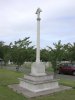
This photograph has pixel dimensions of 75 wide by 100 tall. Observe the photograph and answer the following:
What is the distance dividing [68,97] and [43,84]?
1.93m

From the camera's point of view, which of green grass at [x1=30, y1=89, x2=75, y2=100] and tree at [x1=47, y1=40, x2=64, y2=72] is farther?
tree at [x1=47, y1=40, x2=64, y2=72]

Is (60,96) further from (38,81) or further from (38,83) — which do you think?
(38,81)

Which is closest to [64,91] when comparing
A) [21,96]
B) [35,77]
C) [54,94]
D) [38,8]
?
[54,94]

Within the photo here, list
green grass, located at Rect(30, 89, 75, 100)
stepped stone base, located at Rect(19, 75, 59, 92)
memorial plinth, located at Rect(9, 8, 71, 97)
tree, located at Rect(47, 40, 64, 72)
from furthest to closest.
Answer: tree, located at Rect(47, 40, 64, 72) < stepped stone base, located at Rect(19, 75, 59, 92) < memorial plinth, located at Rect(9, 8, 71, 97) < green grass, located at Rect(30, 89, 75, 100)

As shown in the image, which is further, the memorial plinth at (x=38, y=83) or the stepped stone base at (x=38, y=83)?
the stepped stone base at (x=38, y=83)

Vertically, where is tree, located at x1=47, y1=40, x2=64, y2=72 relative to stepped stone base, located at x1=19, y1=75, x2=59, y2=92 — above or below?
above

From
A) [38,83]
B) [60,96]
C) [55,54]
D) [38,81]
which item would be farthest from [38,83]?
[55,54]

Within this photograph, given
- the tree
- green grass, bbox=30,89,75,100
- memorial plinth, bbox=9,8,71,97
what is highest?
the tree

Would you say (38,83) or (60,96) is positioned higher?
(38,83)

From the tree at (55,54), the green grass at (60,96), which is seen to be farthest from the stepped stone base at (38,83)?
the tree at (55,54)

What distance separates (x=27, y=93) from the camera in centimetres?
1002

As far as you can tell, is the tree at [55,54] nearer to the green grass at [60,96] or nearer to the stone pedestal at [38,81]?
the stone pedestal at [38,81]

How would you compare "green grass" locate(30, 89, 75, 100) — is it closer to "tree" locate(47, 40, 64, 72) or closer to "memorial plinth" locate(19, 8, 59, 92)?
"memorial plinth" locate(19, 8, 59, 92)

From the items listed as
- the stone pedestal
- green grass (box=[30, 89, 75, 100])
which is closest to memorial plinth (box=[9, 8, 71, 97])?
the stone pedestal
